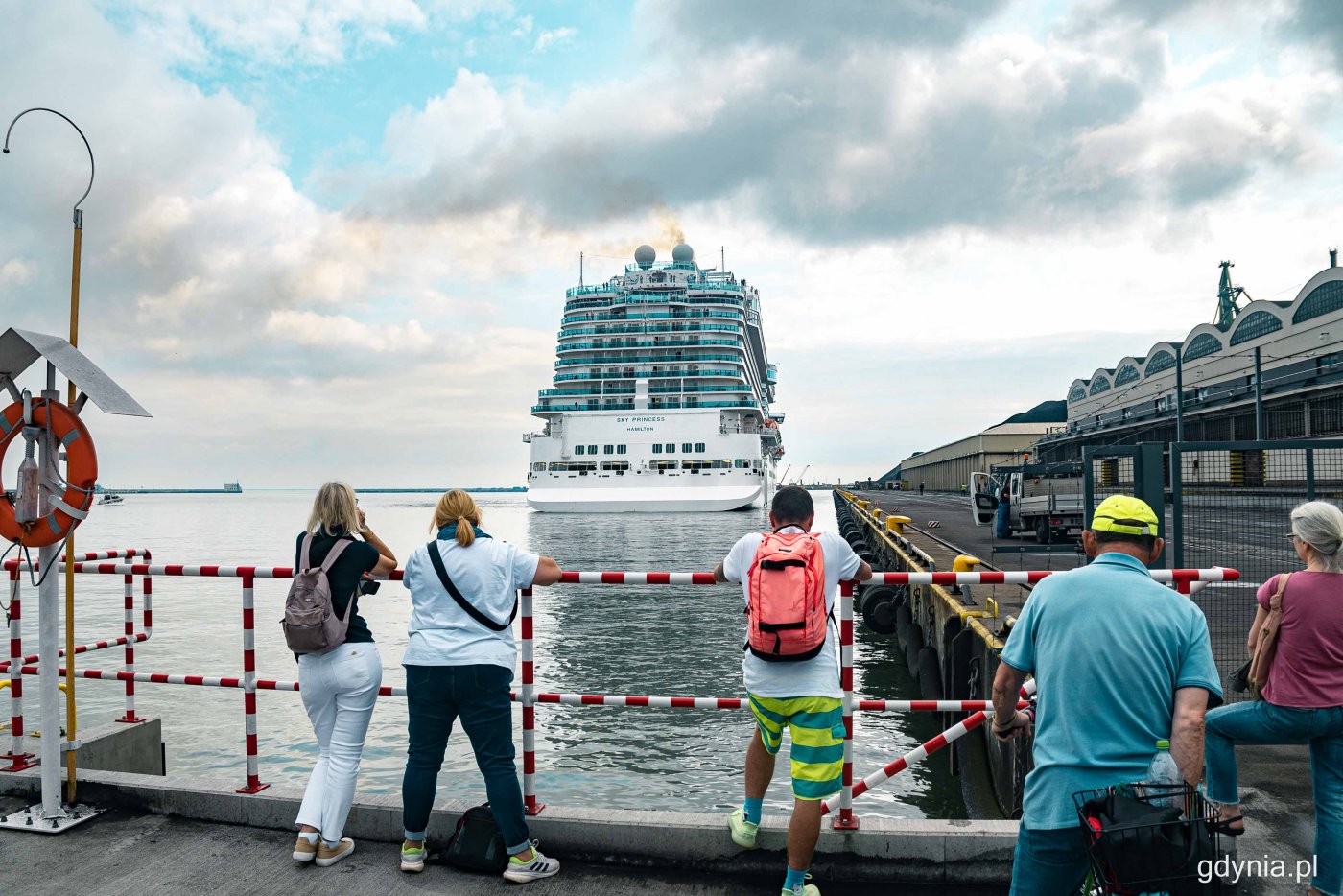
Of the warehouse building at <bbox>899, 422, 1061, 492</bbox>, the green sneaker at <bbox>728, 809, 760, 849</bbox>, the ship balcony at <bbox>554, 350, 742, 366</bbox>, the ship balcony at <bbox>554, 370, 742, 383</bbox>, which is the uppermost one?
the ship balcony at <bbox>554, 350, 742, 366</bbox>

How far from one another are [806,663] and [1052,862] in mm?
1214

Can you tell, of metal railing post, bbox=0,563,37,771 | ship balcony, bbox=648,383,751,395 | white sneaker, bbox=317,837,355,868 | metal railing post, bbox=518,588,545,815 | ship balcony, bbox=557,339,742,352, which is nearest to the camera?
white sneaker, bbox=317,837,355,868

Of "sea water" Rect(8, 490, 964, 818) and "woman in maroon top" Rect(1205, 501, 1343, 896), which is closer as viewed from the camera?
"woman in maroon top" Rect(1205, 501, 1343, 896)

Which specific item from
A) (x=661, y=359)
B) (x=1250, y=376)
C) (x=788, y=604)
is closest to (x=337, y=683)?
(x=788, y=604)

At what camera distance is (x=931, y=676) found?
11.5 meters

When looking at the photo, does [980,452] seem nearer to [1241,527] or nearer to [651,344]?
[651,344]

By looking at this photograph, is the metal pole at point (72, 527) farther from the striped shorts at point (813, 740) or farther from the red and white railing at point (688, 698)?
the striped shorts at point (813, 740)

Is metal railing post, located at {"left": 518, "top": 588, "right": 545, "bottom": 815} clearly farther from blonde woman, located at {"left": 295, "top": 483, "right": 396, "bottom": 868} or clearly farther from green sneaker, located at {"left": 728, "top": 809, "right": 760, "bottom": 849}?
green sneaker, located at {"left": 728, "top": 809, "right": 760, "bottom": 849}

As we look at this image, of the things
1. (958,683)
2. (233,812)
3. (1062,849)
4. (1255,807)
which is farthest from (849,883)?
(958,683)

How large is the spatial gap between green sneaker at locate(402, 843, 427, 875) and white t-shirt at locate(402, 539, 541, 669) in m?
0.87

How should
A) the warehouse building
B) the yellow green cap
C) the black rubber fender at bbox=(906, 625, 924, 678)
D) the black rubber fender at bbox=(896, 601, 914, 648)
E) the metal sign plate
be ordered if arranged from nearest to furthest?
the yellow green cap < the metal sign plate < the black rubber fender at bbox=(906, 625, 924, 678) < the black rubber fender at bbox=(896, 601, 914, 648) < the warehouse building

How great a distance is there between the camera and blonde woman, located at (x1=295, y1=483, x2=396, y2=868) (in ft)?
13.5

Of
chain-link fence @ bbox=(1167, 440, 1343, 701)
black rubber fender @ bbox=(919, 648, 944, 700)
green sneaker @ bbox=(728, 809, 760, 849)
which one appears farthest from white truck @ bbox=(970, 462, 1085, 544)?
green sneaker @ bbox=(728, 809, 760, 849)

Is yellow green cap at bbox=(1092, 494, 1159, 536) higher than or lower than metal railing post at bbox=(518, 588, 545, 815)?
higher
